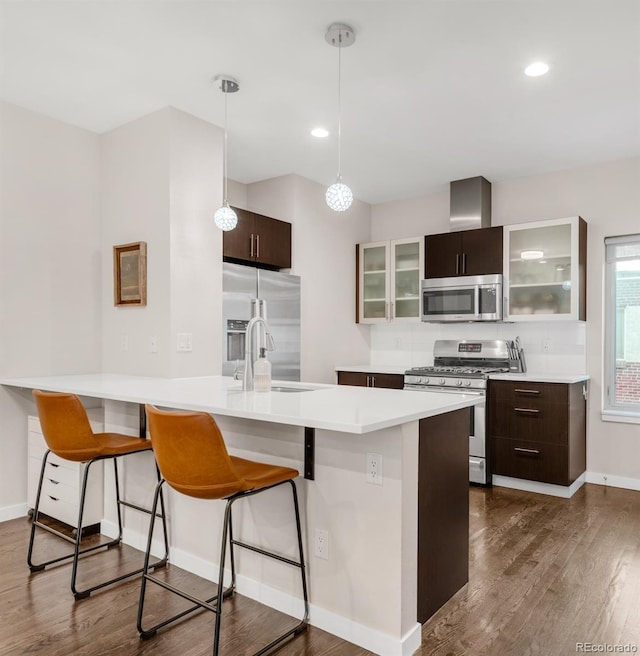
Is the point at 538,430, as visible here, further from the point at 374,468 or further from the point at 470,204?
the point at 374,468

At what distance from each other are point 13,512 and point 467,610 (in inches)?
111

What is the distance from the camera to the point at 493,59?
2.72 metres

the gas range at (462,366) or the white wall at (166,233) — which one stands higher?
the white wall at (166,233)

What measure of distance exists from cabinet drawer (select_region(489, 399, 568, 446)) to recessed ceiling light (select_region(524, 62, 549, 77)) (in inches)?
90.9

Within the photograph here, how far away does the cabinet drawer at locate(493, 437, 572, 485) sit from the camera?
3.88m

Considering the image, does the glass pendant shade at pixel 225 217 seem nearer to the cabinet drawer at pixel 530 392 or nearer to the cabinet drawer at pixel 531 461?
the cabinet drawer at pixel 530 392

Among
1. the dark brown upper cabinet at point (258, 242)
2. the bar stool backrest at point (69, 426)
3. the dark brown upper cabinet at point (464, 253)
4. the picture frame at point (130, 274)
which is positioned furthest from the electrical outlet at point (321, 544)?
the dark brown upper cabinet at point (464, 253)

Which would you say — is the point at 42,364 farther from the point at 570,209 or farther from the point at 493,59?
the point at 570,209

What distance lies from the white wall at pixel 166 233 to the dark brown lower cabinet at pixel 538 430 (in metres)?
2.28

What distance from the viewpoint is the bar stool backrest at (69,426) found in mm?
2451

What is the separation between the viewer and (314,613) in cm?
212

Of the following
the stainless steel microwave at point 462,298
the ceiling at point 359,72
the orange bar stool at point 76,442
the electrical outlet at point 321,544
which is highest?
the ceiling at point 359,72

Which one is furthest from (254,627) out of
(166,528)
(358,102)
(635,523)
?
(358,102)

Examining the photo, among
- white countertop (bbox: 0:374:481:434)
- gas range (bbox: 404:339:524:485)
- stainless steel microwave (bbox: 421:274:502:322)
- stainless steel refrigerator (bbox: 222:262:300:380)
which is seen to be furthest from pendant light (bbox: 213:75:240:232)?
stainless steel microwave (bbox: 421:274:502:322)
